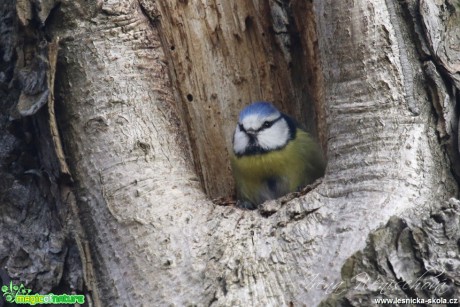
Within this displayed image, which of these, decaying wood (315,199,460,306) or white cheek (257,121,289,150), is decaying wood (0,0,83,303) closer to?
decaying wood (315,199,460,306)

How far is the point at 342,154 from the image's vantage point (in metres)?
2.62

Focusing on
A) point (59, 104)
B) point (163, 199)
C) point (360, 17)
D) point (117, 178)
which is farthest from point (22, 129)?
point (360, 17)

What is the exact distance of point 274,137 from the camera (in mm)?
3678

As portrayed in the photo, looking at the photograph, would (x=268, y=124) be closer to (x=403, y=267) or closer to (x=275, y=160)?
(x=275, y=160)

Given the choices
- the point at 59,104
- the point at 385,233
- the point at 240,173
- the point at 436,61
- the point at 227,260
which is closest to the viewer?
the point at 385,233

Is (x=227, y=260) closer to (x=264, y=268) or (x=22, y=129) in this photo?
(x=264, y=268)

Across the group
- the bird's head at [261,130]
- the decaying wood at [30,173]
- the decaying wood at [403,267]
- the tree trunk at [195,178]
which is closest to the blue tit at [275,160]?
the bird's head at [261,130]

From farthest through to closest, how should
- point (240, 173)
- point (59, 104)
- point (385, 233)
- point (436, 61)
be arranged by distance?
point (240, 173) → point (59, 104) → point (436, 61) → point (385, 233)

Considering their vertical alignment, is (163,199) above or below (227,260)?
above

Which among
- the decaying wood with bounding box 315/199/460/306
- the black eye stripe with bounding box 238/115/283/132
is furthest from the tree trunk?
the black eye stripe with bounding box 238/115/283/132

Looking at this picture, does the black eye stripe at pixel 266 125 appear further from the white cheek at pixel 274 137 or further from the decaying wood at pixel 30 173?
the decaying wood at pixel 30 173

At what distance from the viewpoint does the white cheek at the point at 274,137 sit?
11.9 ft

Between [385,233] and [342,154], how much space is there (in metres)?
0.48

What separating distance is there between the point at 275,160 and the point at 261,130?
18 cm
